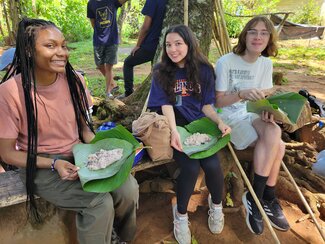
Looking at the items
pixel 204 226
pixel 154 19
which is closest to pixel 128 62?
pixel 154 19

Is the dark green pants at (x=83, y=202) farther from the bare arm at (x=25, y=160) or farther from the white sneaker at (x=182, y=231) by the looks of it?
the white sneaker at (x=182, y=231)

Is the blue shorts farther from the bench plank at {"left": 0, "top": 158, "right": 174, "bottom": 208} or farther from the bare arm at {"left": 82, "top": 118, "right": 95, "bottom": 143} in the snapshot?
the bench plank at {"left": 0, "top": 158, "right": 174, "bottom": 208}

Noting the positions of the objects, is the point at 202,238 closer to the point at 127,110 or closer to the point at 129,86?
the point at 127,110

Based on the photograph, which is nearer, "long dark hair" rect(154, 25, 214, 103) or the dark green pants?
the dark green pants

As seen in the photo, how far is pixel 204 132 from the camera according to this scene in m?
2.30

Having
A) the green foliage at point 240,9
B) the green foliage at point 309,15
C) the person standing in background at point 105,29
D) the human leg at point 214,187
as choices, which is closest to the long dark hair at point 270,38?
the human leg at point 214,187

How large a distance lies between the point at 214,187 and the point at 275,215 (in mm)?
583

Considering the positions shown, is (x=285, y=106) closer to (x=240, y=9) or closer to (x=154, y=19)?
(x=154, y=19)

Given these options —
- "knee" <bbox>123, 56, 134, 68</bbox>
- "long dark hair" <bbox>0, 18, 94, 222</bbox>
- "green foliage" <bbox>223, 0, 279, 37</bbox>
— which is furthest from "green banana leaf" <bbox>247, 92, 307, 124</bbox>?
"green foliage" <bbox>223, 0, 279, 37</bbox>

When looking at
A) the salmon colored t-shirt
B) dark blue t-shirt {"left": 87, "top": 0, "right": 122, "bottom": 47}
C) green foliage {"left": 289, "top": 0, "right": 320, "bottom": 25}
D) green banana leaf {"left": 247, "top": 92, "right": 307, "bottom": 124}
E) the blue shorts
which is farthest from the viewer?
green foliage {"left": 289, "top": 0, "right": 320, "bottom": 25}

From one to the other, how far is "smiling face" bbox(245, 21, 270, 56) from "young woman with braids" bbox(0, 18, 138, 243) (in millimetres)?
1368

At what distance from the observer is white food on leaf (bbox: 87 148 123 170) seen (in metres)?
1.80

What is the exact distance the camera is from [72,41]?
11484mm

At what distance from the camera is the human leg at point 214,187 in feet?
6.91
